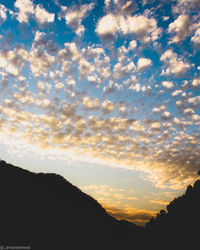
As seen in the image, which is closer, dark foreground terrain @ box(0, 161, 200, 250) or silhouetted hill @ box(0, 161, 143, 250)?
dark foreground terrain @ box(0, 161, 200, 250)

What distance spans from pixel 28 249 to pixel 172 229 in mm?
54510

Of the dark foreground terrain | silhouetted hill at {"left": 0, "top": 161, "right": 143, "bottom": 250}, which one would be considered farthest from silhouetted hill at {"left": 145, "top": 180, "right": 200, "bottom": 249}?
silhouetted hill at {"left": 0, "top": 161, "right": 143, "bottom": 250}

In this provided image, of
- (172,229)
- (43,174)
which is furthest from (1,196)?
(172,229)

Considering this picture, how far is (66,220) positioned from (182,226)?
70.5m

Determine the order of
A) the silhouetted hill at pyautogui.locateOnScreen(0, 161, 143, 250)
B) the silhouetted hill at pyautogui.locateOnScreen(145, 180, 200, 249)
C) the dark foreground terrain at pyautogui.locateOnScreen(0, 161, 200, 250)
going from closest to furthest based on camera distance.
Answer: the silhouetted hill at pyautogui.locateOnScreen(145, 180, 200, 249), the dark foreground terrain at pyautogui.locateOnScreen(0, 161, 200, 250), the silhouetted hill at pyautogui.locateOnScreen(0, 161, 143, 250)

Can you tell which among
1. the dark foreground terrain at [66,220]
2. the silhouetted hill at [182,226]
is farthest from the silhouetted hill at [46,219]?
the silhouetted hill at [182,226]

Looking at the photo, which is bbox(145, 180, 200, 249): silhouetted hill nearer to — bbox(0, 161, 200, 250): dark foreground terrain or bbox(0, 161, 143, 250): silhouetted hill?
bbox(0, 161, 200, 250): dark foreground terrain

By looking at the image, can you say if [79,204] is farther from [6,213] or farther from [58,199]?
[6,213]

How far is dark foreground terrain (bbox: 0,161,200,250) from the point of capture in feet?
170

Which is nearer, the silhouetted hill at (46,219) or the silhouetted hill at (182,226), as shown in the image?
the silhouetted hill at (182,226)

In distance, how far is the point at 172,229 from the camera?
176 ft

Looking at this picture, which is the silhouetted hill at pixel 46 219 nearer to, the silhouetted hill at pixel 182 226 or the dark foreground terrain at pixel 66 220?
the dark foreground terrain at pixel 66 220

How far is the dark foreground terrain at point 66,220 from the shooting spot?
5172 cm

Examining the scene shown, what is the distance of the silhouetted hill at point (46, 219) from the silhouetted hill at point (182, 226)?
19563 millimetres
